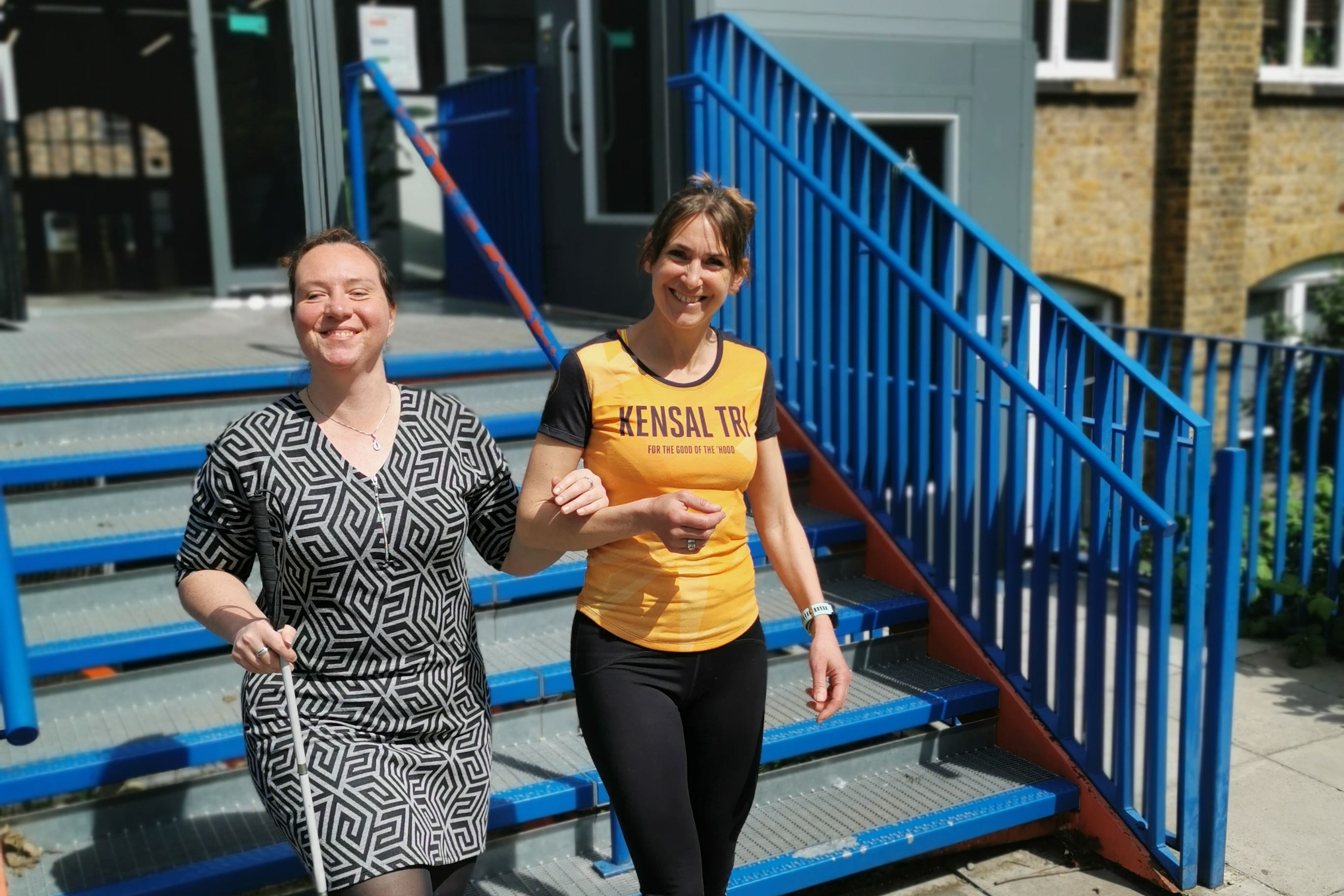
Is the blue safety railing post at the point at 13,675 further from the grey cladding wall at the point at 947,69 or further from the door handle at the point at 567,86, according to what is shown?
the door handle at the point at 567,86

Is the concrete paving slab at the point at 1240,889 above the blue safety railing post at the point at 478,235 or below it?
below

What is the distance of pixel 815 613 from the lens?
2.54 meters

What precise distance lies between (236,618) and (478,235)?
2019mm

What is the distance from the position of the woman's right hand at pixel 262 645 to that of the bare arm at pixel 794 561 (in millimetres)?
1001

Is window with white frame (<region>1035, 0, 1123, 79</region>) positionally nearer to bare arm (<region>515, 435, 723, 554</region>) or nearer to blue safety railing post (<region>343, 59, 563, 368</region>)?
blue safety railing post (<region>343, 59, 563, 368</region>)

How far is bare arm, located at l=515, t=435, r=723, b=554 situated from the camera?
82.0 inches

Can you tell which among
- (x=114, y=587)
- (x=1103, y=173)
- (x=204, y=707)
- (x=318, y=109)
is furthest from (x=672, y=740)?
(x=1103, y=173)

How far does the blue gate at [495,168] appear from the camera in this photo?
6.91 meters

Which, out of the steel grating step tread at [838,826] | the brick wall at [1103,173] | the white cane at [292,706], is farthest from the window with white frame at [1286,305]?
the white cane at [292,706]

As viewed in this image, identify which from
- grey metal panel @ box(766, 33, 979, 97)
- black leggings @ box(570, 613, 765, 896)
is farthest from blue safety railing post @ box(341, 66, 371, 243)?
black leggings @ box(570, 613, 765, 896)

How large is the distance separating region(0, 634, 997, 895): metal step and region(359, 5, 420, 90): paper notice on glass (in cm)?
613

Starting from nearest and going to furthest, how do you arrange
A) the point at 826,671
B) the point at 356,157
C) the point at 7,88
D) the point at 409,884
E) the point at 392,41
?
the point at 409,884 < the point at 826,671 < the point at 356,157 < the point at 392,41 < the point at 7,88

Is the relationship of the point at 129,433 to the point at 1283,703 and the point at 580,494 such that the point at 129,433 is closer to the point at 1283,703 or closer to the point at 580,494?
the point at 580,494

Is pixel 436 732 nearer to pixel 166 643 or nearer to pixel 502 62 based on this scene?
pixel 166 643
